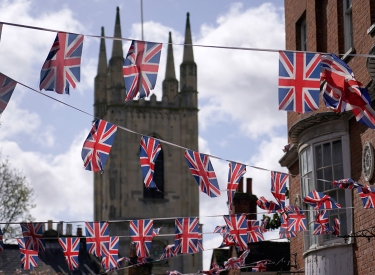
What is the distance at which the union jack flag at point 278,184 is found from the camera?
58.5 feet

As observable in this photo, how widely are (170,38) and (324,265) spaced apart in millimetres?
54124

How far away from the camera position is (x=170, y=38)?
71312 millimetres

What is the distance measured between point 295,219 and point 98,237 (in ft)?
16.7

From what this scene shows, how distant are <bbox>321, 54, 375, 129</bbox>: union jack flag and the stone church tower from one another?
177 feet

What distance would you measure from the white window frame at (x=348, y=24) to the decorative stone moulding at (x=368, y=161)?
2142mm

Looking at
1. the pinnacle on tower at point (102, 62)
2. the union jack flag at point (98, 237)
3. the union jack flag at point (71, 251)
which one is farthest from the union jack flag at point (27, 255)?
the pinnacle on tower at point (102, 62)

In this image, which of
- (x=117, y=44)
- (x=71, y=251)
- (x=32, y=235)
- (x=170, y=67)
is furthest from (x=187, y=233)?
(x=170, y=67)

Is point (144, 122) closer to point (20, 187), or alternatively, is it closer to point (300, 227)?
point (20, 187)

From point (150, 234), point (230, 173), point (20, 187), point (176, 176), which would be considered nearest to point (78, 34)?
point (230, 173)

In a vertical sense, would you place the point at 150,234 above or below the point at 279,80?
below

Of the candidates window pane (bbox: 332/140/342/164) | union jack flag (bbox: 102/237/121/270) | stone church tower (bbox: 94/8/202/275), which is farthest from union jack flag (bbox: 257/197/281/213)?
stone church tower (bbox: 94/8/202/275)

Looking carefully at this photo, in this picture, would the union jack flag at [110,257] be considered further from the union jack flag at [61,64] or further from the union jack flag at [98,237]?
the union jack flag at [61,64]

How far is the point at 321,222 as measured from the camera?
17422 millimetres

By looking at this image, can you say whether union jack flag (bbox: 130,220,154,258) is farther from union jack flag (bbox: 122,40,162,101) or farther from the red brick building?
union jack flag (bbox: 122,40,162,101)
